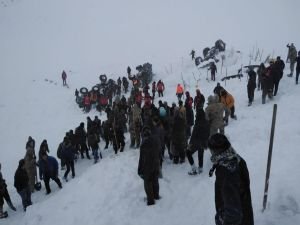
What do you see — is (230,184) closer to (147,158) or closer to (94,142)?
(147,158)

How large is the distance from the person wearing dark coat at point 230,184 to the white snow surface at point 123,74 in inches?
93.7

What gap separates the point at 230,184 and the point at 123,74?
110 feet

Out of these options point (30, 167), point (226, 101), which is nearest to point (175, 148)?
point (226, 101)

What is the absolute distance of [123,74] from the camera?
37.1 meters


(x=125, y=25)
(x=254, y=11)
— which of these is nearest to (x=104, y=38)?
(x=125, y=25)

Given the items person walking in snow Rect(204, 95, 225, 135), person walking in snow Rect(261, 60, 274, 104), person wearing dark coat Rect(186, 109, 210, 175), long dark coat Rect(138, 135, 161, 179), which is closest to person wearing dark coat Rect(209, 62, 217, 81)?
person walking in snow Rect(261, 60, 274, 104)

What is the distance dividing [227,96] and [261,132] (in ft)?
9.46

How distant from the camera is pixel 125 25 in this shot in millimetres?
61125

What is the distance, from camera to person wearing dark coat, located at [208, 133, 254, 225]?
412 centimetres

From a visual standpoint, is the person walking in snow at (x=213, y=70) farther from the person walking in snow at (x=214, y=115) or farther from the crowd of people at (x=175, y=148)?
the person walking in snow at (x=214, y=115)

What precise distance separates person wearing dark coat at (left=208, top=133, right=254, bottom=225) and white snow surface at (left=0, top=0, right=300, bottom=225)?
93.7 inches

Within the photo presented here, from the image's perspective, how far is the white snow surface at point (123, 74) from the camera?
8.27m

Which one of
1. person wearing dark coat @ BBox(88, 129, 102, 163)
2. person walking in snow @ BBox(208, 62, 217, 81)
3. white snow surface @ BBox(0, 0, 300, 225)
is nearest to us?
white snow surface @ BBox(0, 0, 300, 225)

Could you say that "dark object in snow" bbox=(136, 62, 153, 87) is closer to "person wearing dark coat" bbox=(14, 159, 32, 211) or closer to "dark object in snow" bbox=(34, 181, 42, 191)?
"dark object in snow" bbox=(34, 181, 42, 191)
